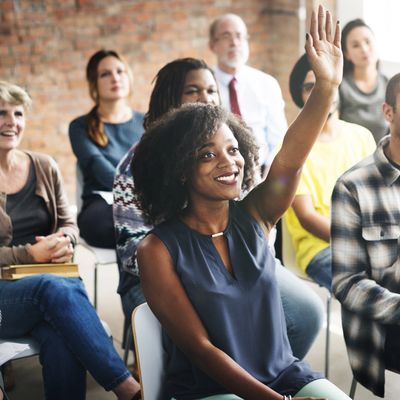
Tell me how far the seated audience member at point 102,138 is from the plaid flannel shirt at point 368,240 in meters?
1.36

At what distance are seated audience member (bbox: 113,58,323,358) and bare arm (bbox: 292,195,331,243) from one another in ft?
1.08

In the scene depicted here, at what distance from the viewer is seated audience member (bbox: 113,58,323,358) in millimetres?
2381

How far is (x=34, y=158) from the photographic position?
2812 millimetres

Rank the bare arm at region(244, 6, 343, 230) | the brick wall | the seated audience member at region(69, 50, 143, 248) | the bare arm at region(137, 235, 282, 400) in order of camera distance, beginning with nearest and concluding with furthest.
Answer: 1. the bare arm at region(137, 235, 282, 400)
2. the bare arm at region(244, 6, 343, 230)
3. the seated audience member at region(69, 50, 143, 248)
4. the brick wall

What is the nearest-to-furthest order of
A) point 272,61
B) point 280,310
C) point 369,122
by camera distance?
point 280,310, point 369,122, point 272,61

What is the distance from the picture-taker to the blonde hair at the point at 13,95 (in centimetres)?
273

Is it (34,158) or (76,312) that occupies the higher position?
(34,158)

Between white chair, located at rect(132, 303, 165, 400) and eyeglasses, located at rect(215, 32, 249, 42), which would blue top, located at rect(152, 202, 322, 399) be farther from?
eyeglasses, located at rect(215, 32, 249, 42)

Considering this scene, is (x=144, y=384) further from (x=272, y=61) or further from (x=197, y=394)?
(x=272, y=61)

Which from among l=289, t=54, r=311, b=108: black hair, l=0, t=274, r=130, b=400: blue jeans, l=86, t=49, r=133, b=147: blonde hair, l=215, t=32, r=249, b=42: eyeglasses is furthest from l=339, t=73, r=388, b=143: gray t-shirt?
l=0, t=274, r=130, b=400: blue jeans

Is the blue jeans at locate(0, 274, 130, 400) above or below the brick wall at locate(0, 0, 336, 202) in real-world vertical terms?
below

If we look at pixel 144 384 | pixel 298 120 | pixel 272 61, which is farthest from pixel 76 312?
pixel 272 61

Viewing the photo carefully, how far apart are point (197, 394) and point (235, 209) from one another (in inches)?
18.0

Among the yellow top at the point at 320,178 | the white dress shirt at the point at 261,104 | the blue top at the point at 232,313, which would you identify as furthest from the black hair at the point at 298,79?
Result: the blue top at the point at 232,313
